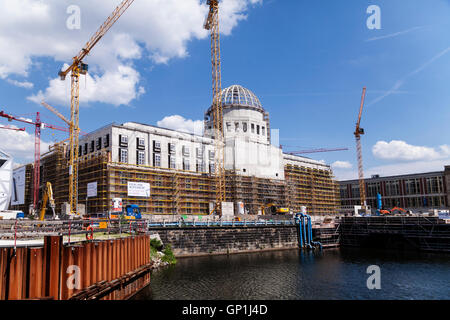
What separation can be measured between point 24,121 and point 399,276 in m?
111

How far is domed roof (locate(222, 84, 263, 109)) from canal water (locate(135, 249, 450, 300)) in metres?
64.0

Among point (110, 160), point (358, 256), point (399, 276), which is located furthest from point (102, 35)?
point (399, 276)

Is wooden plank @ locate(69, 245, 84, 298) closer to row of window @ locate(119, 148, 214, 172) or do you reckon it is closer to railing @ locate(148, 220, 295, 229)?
railing @ locate(148, 220, 295, 229)

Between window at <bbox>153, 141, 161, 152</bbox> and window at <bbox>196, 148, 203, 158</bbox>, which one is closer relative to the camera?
window at <bbox>153, 141, 161, 152</bbox>

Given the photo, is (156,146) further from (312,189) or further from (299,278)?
(312,189)

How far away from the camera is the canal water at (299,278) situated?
93.0 ft

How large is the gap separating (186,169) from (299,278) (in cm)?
5482

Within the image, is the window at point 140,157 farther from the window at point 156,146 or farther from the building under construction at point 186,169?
the window at point 156,146

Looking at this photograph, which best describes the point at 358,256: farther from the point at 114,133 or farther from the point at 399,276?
the point at 114,133

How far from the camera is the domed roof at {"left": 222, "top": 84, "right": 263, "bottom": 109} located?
106438 millimetres

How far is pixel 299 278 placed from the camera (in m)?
A: 35.3

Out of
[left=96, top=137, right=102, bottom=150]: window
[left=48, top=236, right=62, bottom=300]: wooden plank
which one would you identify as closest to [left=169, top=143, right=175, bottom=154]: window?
[left=96, top=137, right=102, bottom=150]: window

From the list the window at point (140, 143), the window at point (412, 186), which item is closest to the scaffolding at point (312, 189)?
the window at point (412, 186)

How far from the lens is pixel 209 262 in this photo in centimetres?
4641
